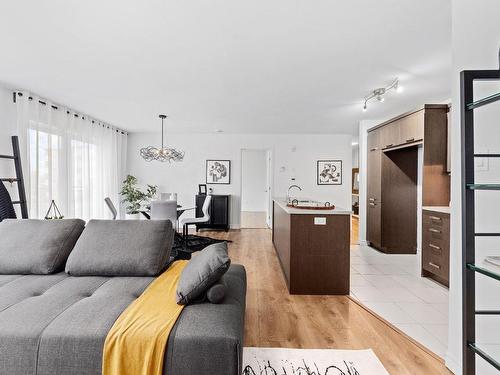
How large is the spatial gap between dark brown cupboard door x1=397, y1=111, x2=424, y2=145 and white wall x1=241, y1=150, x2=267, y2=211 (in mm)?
6665

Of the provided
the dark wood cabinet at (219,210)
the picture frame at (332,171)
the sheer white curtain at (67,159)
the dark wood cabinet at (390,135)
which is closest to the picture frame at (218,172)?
the dark wood cabinet at (219,210)

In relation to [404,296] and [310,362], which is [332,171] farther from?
[310,362]

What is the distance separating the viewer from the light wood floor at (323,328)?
5.95 ft

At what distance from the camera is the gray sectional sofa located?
113 cm

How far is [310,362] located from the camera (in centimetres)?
174

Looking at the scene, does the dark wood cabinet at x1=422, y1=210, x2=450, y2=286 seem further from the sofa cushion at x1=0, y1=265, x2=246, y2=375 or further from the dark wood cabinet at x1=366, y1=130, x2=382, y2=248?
the sofa cushion at x1=0, y1=265, x2=246, y2=375

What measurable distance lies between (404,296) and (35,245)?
349 centimetres

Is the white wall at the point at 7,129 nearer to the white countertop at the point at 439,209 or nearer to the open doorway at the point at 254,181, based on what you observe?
the white countertop at the point at 439,209

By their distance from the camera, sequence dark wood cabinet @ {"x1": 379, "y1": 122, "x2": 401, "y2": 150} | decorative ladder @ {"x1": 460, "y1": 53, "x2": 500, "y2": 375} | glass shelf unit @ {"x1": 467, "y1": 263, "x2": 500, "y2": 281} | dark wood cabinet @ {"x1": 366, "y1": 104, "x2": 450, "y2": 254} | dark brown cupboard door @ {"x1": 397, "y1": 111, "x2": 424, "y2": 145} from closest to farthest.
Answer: glass shelf unit @ {"x1": 467, "y1": 263, "x2": 500, "y2": 281} < decorative ladder @ {"x1": 460, "y1": 53, "x2": 500, "y2": 375} < dark brown cupboard door @ {"x1": 397, "y1": 111, "x2": 424, "y2": 145} < dark wood cabinet @ {"x1": 379, "y1": 122, "x2": 401, "y2": 150} < dark wood cabinet @ {"x1": 366, "y1": 104, "x2": 450, "y2": 254}

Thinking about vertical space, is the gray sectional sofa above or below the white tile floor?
above

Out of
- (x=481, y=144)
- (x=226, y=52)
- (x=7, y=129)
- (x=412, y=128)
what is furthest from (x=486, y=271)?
(x=7, y=129)

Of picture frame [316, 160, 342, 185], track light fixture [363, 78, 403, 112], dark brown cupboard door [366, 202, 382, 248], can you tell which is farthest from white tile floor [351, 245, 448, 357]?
picture frame [316, 160, 342, 185]

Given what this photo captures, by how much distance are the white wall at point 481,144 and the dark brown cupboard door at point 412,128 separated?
80.7 inches

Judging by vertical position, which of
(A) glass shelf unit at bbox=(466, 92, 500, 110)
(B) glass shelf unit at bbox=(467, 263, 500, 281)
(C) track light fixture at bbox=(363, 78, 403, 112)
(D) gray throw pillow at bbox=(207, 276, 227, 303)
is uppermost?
(C) track light fixture at bbox=(363, 78, 403, 112)
